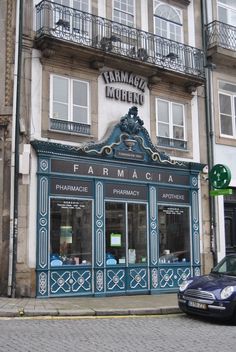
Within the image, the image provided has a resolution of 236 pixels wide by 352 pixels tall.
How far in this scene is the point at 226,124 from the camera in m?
18.6

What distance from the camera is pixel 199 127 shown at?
1769cm

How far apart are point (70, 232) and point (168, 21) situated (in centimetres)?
805

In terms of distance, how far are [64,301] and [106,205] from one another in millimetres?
3255

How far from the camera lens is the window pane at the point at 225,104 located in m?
18.6

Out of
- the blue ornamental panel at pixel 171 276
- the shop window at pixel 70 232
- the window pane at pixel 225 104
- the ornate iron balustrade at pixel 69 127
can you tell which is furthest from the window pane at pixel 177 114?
the blue ornamental panel at pixel 171 276

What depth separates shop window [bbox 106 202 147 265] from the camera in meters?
15.1

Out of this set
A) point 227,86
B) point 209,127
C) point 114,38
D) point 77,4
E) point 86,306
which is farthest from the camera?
point 227,86

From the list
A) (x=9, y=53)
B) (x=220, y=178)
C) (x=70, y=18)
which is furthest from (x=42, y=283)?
(x=70, y=18)

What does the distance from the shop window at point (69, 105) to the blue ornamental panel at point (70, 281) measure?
3.88 metres

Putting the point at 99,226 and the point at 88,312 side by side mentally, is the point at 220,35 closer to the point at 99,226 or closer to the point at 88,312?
the point at 99,226

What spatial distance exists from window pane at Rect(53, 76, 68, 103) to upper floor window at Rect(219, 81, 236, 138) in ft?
20.4

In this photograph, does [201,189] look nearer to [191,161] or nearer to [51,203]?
[191,161]

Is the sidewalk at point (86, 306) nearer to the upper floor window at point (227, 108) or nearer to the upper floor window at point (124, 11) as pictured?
the upper floor window at point (227, 108)

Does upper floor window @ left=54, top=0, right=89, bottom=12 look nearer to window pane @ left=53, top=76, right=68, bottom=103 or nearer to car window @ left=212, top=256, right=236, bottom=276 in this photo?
window pane @ left=53, top=76, right=68, bottom=103
